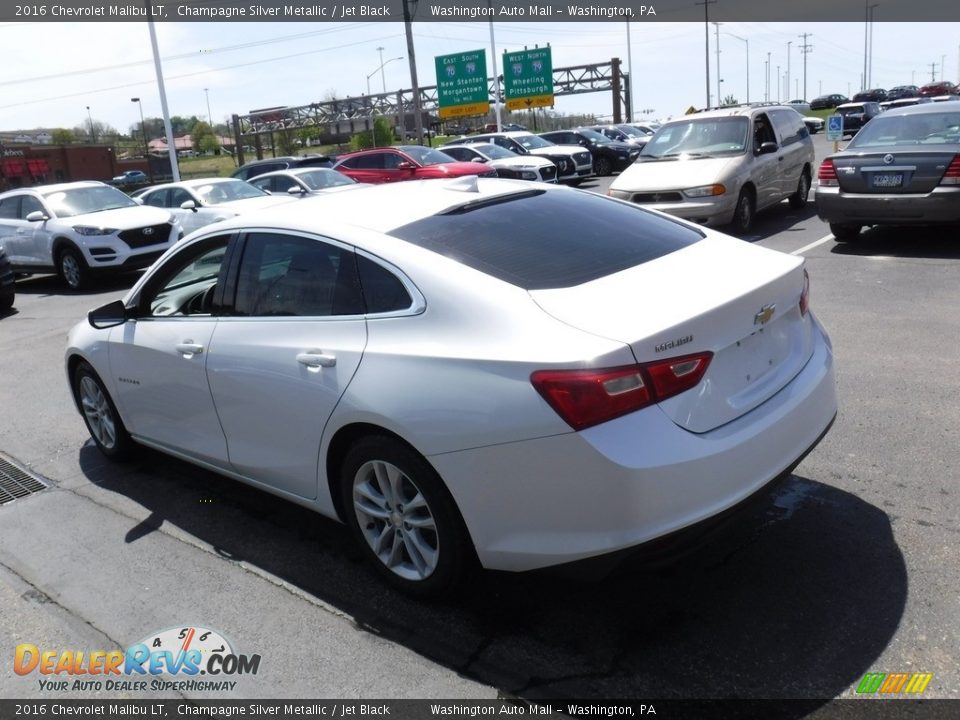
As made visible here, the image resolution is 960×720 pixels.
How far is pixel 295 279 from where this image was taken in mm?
3893

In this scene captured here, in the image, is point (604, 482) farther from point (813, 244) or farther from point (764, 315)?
point (813, 244)

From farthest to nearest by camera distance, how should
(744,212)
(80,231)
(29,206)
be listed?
(29,206) → (80,231) → (744,212)

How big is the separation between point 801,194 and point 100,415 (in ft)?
41.1

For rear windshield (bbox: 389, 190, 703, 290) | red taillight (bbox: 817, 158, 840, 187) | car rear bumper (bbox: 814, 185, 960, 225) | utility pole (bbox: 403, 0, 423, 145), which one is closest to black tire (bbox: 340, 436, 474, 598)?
rear windshield (bbox: 389, 190, 703, 290)

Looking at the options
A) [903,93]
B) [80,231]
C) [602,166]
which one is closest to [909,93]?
[903,93]

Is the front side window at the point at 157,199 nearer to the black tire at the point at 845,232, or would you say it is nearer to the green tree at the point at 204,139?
the black tire at the point at 845,232

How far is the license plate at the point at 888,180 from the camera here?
9.59m

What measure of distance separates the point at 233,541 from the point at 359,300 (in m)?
1.57

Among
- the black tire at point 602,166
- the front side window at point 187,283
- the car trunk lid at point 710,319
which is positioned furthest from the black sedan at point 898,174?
A: the black tire at point 602,166

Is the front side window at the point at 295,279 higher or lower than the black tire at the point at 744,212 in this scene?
higher

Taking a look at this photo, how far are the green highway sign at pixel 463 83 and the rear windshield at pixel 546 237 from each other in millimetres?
40523

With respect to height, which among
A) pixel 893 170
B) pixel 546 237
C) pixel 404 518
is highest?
pixel 546 237

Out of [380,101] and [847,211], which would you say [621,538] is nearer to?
[847,211]

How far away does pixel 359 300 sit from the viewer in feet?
11.7
